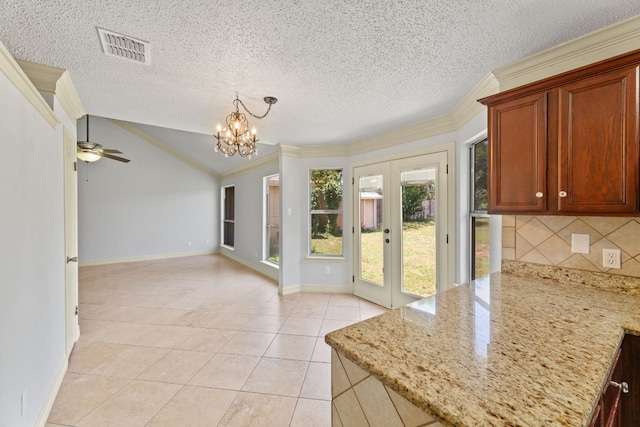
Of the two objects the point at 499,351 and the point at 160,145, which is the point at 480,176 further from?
the point at 160,145

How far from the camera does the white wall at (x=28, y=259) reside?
1315 mm

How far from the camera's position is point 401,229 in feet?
11.5

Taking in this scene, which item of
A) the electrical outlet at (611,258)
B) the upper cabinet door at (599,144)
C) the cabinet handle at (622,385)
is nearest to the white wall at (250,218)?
the upper cabinet door at (599,144)

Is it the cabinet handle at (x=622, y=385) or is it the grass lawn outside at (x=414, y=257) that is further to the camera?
the grass lawn outside at (x=414, y=257)

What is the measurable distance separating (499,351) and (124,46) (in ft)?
7.96

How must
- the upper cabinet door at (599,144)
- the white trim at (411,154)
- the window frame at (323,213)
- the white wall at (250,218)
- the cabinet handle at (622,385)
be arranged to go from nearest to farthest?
the cabinet handle at (622,385), the upper cabinet door at (599,144), the white trim at (411,154), the window frame at (323,213), the white wall at (250,218)

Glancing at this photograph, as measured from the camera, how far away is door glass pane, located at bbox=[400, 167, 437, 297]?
3.18m

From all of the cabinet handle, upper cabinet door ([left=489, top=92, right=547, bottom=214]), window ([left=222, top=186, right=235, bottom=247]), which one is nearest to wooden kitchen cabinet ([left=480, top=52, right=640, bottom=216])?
upper cabinet door ([left=489, top=92, right=547, bottom=214])

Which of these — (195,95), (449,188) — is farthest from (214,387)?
(449,188)

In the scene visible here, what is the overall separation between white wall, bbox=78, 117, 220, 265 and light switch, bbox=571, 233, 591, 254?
783 cm

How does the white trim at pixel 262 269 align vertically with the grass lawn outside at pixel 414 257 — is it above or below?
below

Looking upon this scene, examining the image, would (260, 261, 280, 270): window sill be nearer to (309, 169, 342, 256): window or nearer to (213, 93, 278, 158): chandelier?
(309, 169, 342, 256): window

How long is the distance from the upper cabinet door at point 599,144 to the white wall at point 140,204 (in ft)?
25.4

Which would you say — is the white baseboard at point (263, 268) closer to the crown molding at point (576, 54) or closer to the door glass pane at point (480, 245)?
the door glass pane at point (480, 245)
